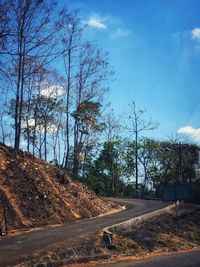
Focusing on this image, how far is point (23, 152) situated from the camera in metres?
28.8

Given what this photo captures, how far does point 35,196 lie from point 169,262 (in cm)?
1203

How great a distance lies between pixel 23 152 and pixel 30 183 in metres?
3.92

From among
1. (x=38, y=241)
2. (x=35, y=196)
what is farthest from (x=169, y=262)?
(x=35, y=196)

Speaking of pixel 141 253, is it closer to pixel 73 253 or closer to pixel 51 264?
pixel 73 253

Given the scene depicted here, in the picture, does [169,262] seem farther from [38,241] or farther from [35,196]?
[35,196]

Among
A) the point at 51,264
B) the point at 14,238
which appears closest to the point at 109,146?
the point at 14,238

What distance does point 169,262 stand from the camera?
14078 millimetres

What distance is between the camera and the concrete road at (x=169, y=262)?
1338 centimetres

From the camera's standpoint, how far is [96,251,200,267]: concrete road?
13383 millimetres

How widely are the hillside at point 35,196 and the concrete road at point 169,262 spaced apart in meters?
8.00

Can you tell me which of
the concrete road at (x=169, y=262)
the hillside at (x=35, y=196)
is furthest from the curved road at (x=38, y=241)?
the concrete road at (x=169, y=262)

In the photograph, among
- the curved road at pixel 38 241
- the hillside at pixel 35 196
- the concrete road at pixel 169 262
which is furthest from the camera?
the hillside at pixel 35 196

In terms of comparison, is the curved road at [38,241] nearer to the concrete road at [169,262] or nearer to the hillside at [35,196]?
the hillside at [35,196]

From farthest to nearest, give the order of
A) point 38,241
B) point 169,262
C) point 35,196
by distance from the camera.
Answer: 1. point 35,196
2. point 38,241
3. point 169,262
